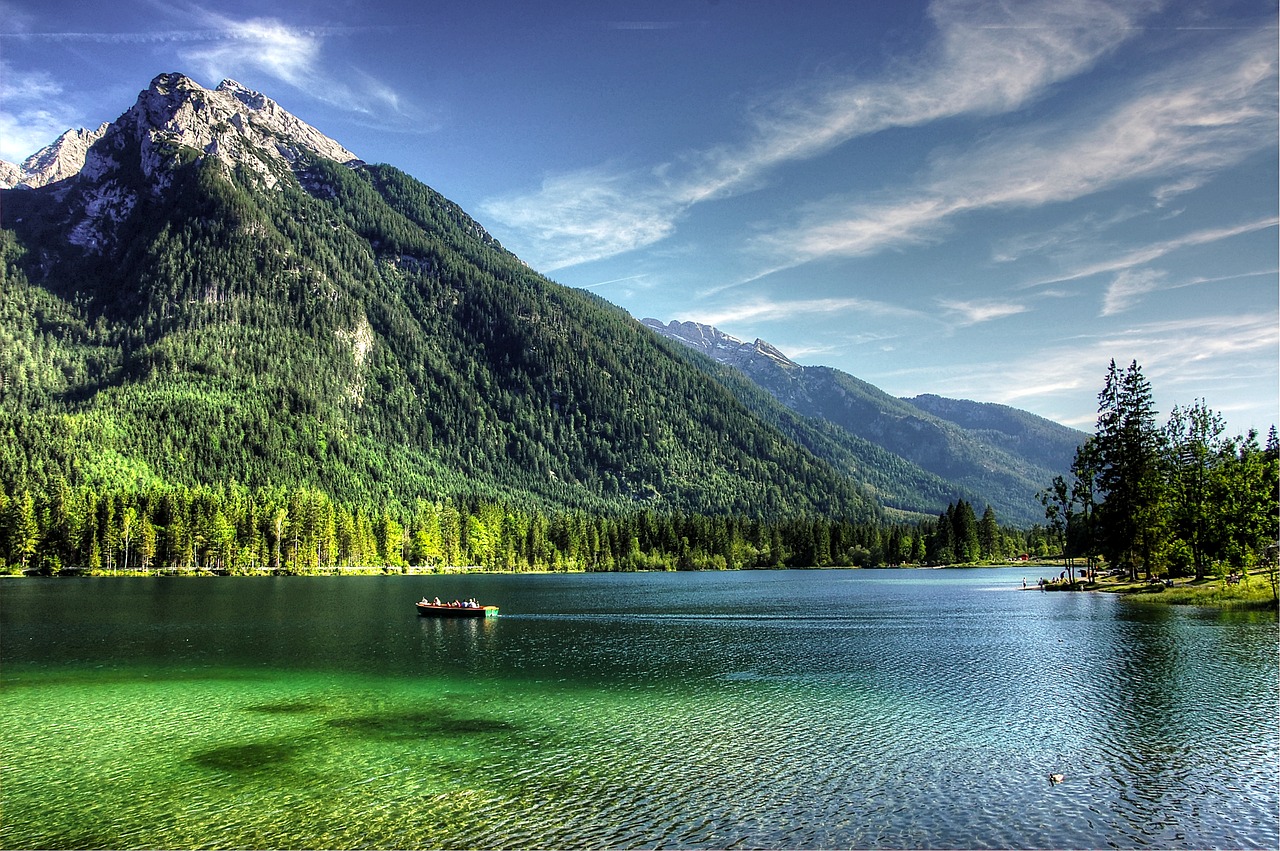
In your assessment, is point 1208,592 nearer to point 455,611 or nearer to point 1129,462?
point 1129,462

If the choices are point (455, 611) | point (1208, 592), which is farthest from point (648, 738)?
point (1208, 592)

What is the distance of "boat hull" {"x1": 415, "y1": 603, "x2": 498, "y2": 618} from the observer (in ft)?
316

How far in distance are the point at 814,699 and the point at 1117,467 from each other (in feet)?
315

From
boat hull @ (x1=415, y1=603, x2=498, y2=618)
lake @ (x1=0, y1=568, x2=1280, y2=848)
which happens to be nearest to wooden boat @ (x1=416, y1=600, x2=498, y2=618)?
boat hull @ (x1=415, y1=603, x2=498, y2=618)

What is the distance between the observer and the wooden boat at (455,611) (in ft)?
316

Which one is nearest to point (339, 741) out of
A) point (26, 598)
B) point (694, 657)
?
point (694, 657)

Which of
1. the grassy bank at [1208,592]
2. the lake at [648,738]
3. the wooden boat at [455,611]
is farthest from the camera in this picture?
the wooden boat at [455,611]

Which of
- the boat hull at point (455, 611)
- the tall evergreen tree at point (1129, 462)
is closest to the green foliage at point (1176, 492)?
the tall evergreen tree at point (1129, 462)

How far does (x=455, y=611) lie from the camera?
96.4 meters

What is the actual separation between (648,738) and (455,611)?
64.6m

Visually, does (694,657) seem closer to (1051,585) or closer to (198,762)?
(198,762)

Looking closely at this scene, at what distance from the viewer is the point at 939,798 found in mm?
28375

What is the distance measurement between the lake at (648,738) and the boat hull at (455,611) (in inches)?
700

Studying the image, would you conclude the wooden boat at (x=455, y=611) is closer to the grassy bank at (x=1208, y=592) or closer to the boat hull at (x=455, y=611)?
the boat hull at (x=455, y=611)
